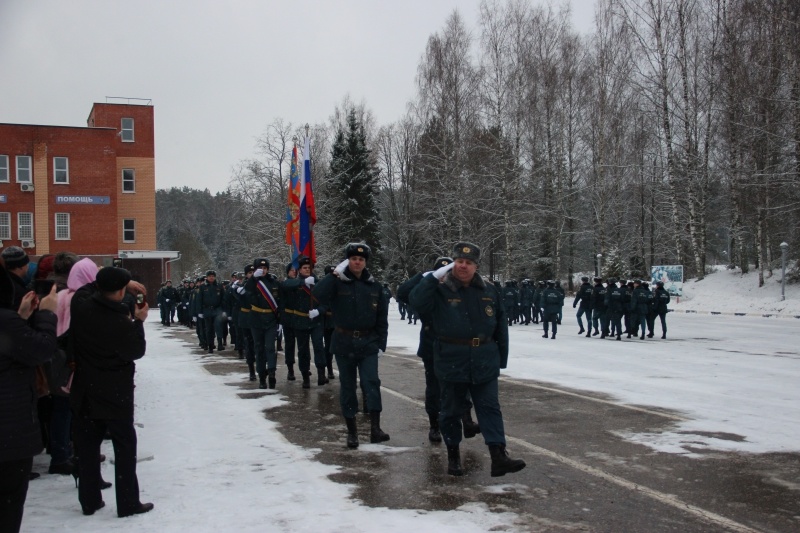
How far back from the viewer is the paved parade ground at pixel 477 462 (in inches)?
193

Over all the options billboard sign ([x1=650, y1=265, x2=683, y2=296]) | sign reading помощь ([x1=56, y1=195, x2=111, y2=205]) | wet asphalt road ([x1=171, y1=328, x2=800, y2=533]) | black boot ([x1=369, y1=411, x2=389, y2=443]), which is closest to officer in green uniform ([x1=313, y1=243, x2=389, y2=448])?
black boot ([x1=369, y1=411, x2=389, y2=443])

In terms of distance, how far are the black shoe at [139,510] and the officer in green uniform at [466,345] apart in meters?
2.43

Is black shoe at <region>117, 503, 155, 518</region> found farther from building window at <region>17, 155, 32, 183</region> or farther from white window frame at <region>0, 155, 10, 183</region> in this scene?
white window frame at <region>0, 155, 10, 183</region>

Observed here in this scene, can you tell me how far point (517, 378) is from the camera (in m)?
12.2

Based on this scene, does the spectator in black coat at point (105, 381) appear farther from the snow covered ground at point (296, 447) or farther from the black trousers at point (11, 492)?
the black trousers at point (11, 492)

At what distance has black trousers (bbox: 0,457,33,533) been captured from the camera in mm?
3564

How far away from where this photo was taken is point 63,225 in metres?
45.6

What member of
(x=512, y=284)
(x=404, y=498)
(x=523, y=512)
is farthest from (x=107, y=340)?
(x=512, y=284)

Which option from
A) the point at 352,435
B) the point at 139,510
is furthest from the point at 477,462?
the point at 139,510

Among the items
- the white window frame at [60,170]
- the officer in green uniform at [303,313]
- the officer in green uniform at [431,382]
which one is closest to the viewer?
the officer in green uniform at [431,382]

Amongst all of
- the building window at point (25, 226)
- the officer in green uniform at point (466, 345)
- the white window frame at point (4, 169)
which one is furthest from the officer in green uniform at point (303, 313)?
the white window frame at point (4, 169)

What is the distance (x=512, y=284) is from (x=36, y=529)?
24001mm

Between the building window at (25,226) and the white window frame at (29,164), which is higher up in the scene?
the white window frame at (29,164)

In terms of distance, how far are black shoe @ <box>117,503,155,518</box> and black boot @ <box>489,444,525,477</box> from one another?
8.66 feet
